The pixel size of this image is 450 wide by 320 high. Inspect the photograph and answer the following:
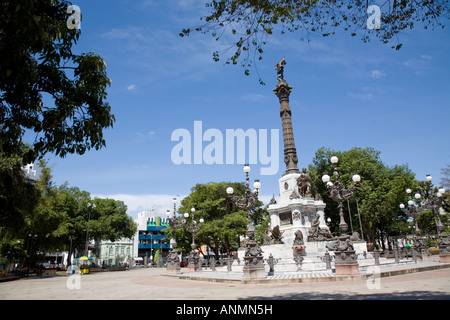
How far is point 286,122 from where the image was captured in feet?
93.9

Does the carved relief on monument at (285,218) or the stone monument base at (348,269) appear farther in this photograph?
the carved relief on monument at (285,218)

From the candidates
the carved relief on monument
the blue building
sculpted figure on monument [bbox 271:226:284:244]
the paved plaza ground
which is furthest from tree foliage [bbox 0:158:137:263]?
the blue building

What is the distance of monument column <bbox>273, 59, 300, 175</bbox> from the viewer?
27344 millimetres

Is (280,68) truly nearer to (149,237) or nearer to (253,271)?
(253,271)

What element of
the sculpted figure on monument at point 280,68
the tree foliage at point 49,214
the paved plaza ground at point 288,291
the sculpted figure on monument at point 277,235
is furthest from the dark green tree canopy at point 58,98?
the sculpted figure on monument at point 280,68

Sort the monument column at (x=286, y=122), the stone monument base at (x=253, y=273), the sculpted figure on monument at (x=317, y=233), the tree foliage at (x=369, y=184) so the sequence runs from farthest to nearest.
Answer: the tree foliage at (x=369, y=184) → the monument column at (x=286, y=122) → the sculpted figure on monument at (x=317, y=233) → the stone monument base at (x=253, y=273)

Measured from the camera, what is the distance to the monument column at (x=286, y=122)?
2734 cm

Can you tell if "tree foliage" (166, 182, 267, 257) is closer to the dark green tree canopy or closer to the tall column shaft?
the tall column shaft

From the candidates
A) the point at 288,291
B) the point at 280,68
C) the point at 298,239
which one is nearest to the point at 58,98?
the point at 288,291

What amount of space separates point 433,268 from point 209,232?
30647 millimetres

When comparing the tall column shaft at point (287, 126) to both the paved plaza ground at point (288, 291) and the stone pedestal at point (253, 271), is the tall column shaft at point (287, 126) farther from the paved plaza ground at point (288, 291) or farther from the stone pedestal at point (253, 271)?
the stone pedestal at point (253, 271)
